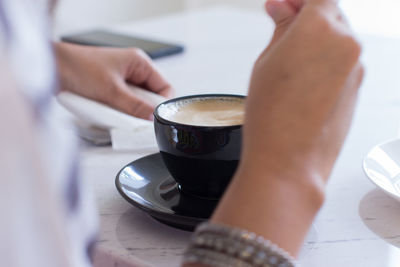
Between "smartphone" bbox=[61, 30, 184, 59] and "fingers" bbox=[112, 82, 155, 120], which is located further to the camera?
"smartphone" bbox=[61, 30, 184, 59]

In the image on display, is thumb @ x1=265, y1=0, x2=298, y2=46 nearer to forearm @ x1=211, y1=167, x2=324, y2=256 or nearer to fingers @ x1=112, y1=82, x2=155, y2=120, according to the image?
forearm @ x1=211, y1=167, x2=324, y2=256

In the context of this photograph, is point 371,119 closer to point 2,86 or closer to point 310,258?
point 310,258

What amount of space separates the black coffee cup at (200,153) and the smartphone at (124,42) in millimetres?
662

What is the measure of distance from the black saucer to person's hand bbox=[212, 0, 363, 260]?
12cm

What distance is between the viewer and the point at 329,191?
67 centimetres

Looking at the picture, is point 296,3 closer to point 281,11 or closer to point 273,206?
point 281,11

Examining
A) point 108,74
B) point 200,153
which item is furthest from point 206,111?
point 108,74

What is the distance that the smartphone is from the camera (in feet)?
4.16

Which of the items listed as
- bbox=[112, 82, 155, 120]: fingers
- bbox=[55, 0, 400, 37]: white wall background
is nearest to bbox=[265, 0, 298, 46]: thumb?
bbox=[112, 82, 155, 120]: fingers

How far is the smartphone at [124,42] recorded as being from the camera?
49.9 inches

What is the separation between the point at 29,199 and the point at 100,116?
563 mm

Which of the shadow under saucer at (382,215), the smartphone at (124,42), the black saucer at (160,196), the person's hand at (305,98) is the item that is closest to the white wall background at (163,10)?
the smartphone at (124,42)

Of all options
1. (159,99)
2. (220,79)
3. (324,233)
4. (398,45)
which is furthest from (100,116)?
(398,45)

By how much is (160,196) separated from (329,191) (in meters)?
0.19
